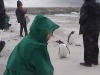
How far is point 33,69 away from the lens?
3.42 metres

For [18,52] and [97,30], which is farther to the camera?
[97,30]

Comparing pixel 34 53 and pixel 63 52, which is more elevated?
pixel 34 53

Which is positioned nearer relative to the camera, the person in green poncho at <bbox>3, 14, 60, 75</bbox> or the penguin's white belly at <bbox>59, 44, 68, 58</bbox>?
the person in green poncho at <bbox>3, 14, 60, 75</bbox>

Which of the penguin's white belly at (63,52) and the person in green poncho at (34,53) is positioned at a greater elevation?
the person in green poncho at (34,53)

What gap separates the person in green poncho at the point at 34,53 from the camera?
3.35 meters

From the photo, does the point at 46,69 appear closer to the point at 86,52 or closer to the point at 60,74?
the point at 60,74

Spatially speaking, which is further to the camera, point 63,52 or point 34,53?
point 63,52

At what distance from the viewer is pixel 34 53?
3350 mm

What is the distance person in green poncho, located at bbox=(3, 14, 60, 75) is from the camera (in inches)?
132

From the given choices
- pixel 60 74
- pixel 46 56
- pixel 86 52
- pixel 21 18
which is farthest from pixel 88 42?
pixel 21 18

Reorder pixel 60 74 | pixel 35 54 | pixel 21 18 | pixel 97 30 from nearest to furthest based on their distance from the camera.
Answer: pixel 35 54 < pixel 60 74 < pixel 97 30 < pixel 21 18

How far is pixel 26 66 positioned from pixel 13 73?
18 centimetres

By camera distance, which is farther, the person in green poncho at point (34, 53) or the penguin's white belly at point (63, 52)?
the penguin's white belly at point (63, 52)

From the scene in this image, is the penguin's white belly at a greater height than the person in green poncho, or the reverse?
the person in green poncho
